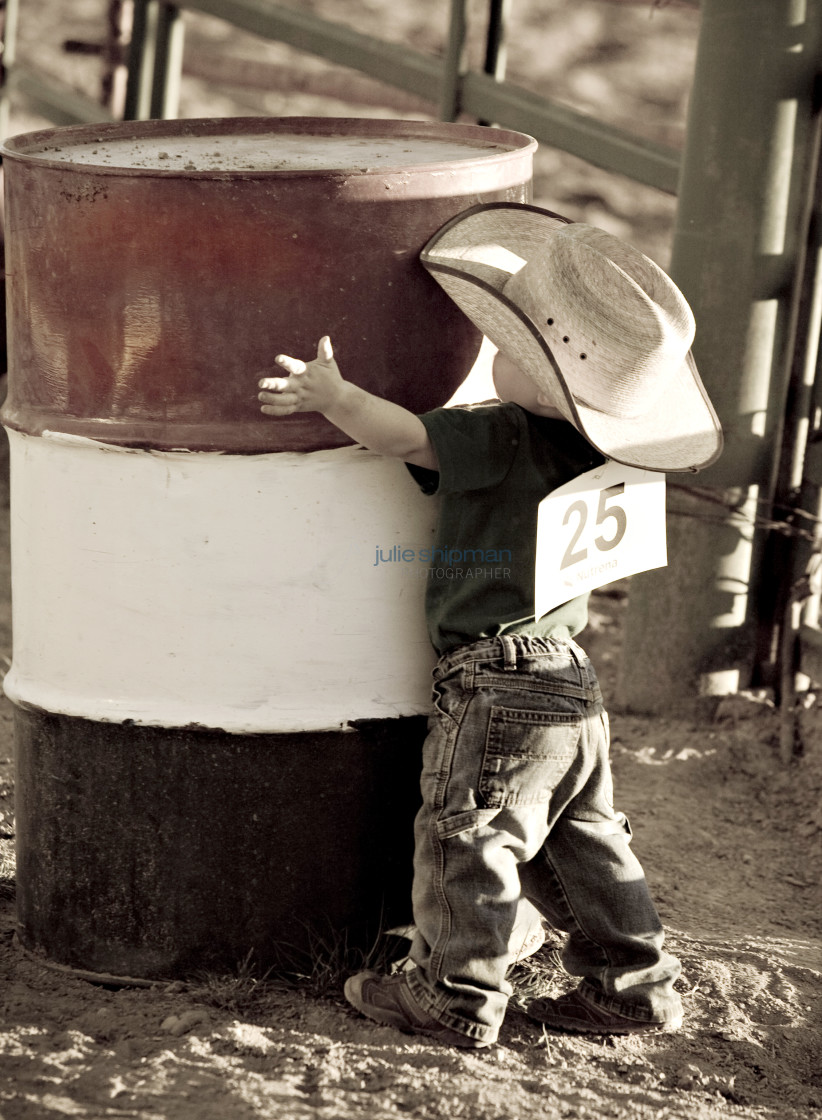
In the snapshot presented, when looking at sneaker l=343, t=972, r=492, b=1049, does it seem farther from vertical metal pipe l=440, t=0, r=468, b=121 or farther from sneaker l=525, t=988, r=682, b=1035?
vertical metal pipe l=440, t=0, r=468, b=121

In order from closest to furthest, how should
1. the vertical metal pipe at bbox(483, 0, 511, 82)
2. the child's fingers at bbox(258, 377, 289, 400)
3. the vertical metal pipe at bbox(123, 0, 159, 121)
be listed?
the child's fingers at bbox(258, 377, 289, 400)
the vertical metal pipe at bbox(483, 0, 511, 82)
the vertical metal pipe at bbox(123, 0, 159, 121)

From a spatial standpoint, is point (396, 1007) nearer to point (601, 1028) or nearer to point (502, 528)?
point (601, 1028)

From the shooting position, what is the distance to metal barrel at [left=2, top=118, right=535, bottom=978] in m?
2.21

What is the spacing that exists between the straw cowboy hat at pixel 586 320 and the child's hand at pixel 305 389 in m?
0.26

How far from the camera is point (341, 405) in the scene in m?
2.12

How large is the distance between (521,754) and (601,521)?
397mm

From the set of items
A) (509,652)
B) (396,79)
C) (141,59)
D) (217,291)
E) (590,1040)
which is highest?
(141,59)

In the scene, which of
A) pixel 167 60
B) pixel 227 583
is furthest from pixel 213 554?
pixel 167 60

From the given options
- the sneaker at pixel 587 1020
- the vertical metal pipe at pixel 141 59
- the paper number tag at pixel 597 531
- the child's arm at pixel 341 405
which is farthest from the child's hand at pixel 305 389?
the vertical metal pipe at pixel 141 59

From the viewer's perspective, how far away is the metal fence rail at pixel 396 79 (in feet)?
13.2

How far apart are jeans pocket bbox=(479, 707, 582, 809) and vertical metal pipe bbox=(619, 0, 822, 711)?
1513mm

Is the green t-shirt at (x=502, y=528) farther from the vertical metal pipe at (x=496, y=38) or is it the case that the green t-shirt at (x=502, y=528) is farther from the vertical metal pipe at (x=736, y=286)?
the vertical metal pipe at (x=496, y=38)

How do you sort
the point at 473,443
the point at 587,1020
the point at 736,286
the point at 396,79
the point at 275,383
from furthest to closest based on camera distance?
the point at 396,79 < the point at 736,286 < the point at 587,1020 < the point at 473,443 < the point at 275,383

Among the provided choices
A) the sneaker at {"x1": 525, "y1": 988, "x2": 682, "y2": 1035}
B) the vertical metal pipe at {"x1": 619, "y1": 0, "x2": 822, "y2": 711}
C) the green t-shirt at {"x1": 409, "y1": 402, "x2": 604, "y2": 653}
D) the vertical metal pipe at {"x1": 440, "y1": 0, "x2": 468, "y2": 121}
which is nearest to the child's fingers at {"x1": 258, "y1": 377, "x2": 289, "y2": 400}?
the green t-shirt at {"x1": 409, "y1": 402, "x2": 604, "y2": 653}
